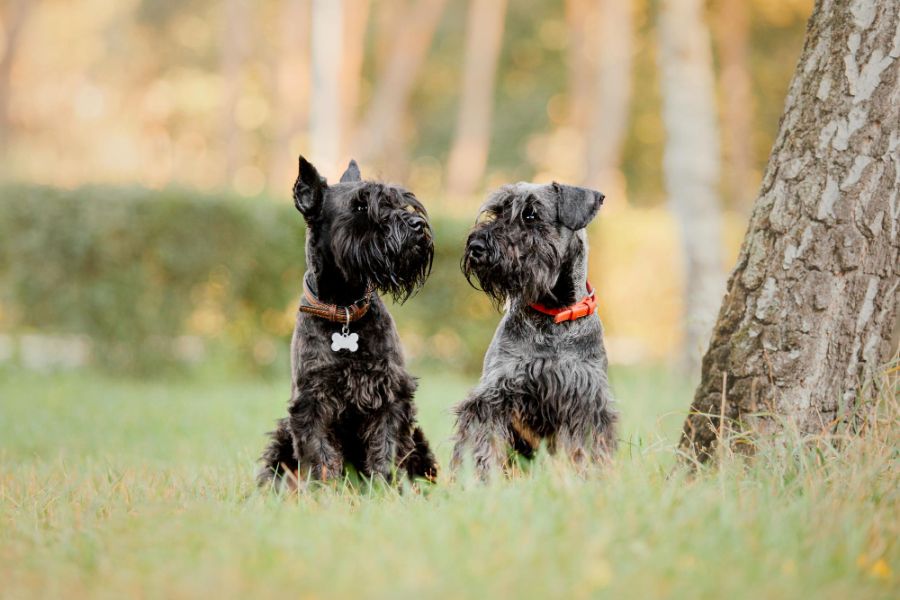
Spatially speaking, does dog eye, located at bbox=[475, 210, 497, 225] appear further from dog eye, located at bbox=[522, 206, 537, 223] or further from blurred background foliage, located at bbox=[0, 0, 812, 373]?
blurred background foliage, located at bbox=[0, 0, 812, 373]

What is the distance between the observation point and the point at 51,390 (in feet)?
34.5

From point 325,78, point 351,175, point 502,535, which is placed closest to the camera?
point 502,535

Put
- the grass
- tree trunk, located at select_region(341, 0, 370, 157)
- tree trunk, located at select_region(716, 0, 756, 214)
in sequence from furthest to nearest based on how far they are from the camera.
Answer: tree trunk, located at select_region(716, 0, 756, 214), tree trunk, located at select_region(341, 0, 370, 157), the grass

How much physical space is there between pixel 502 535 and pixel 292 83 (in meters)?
18.2

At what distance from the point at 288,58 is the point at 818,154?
1750cm

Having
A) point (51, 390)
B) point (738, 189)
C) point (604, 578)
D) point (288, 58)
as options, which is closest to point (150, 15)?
point (288, 58)

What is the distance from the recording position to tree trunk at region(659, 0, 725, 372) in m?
11.0

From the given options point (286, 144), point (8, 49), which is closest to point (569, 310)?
point (286, 144)

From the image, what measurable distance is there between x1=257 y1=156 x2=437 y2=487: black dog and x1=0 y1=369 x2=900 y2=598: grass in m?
0.35

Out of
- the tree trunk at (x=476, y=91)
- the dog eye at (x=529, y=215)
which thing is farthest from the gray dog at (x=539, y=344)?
the tree trunk at (x=476, y=91)

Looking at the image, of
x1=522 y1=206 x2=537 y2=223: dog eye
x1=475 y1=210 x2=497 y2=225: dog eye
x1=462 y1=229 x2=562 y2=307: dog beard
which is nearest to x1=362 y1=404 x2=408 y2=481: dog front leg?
x1=462 y1=229 x2=562 y2=307: dog beard

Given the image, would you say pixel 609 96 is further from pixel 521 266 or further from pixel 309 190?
pixel 521 266

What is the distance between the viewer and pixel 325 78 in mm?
15789

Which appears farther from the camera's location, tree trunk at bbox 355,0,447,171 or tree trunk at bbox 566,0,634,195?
tree trunk at bbox 355,0,447,171
